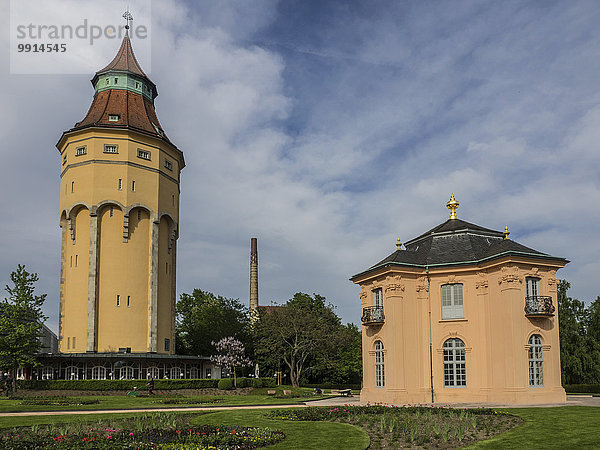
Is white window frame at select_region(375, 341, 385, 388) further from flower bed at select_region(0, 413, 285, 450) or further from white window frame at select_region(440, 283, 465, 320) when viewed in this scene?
Answer: flower bed at select_region(0, 413, 285, 450)

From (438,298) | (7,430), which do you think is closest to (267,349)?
(438,298)

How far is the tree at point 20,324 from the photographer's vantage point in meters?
42.5

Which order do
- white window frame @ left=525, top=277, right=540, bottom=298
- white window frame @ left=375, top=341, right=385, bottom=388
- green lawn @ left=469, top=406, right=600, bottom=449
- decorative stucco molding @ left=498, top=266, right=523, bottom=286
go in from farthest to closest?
white window frame @ left=375, top=341, right=385, bottom=388 < white window frame @ left=525, top=277, right=540, bottom=298 < decorative stucco molding @ left=498, top=266, right=523, bottom=286 < green lawn @ left=469, top=406, right=600, bottom=449

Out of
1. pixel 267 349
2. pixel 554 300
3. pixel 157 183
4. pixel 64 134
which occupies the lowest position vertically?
pixel 267 349

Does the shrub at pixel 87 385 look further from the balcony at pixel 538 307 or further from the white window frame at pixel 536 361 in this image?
the balcony at pixel 538 307

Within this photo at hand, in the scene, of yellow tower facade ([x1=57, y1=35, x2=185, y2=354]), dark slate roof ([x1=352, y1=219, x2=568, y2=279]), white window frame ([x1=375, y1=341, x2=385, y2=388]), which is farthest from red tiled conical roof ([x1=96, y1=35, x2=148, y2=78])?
white window frame ([x1=375, y1=341, x2=385, y2=388])

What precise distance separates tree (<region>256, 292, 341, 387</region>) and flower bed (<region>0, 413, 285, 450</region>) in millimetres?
37958

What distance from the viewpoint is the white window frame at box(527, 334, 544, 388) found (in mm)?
31578

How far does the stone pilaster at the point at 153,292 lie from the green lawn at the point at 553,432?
3830cm

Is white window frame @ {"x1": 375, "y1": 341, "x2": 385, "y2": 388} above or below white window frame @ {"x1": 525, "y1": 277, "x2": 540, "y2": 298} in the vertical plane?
below

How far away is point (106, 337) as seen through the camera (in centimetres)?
5247

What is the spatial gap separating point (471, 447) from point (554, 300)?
18.8 metres

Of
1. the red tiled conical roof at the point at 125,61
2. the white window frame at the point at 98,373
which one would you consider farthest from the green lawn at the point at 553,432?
the red tiled conical roof at the point at 125,61

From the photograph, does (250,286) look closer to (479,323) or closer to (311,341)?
(311,341)
